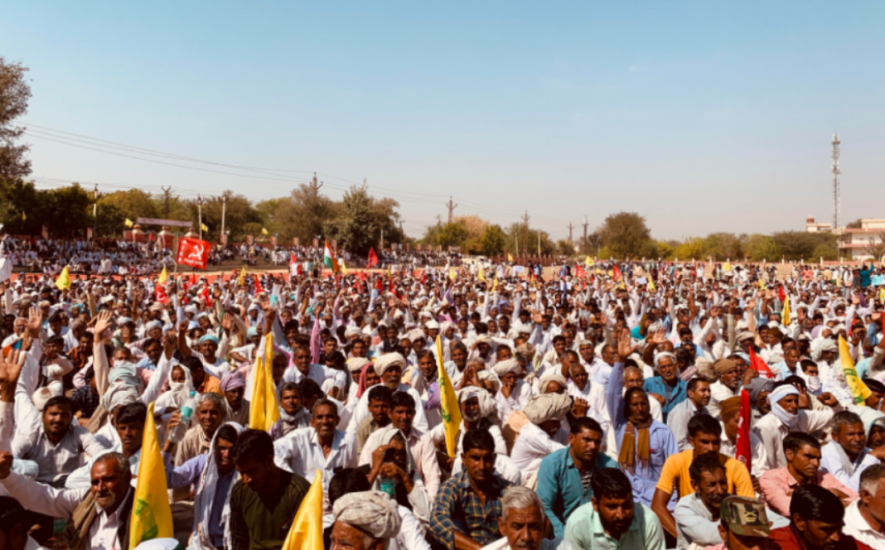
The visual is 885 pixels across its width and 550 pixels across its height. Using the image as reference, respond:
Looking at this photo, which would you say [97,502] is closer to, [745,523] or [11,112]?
[745,523]

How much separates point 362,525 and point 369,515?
0.05 metres

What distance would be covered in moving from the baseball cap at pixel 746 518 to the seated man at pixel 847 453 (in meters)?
1.93

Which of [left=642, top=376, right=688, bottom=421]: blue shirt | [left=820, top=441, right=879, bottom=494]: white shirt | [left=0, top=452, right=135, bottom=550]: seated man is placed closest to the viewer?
[left=0, top=452, right=135, bottom=550]: seated man

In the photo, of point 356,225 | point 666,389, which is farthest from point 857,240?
point 666,389

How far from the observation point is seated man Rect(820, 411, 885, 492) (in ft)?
14.1

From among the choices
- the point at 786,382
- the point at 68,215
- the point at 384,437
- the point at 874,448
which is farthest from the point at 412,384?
the point at 68,215

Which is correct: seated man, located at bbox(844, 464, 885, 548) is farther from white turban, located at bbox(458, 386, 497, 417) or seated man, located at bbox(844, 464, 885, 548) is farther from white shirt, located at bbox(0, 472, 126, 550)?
white shirt, located at bbox(0, 472, 126, 550)

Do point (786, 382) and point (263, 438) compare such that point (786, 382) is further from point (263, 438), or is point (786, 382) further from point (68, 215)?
point (68, 215)

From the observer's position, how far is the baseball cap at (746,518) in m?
2.69

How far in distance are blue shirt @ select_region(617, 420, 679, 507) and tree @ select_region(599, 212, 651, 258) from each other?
6679 centimetres

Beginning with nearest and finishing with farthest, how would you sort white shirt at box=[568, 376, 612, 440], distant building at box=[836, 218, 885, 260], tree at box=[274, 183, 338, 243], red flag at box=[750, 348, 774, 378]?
white shirt at box=[568, 376, 612, 440]
red flag at box=[750, 348, 774, 378]
tree at box=[274, 183, 338, 243]
distant building at box=[836, 218, 885, 260]

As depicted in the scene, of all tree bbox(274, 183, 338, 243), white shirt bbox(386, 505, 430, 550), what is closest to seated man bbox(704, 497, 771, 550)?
white shirt bbox(386, 505, 430, 550)

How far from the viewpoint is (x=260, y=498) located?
3377 mm

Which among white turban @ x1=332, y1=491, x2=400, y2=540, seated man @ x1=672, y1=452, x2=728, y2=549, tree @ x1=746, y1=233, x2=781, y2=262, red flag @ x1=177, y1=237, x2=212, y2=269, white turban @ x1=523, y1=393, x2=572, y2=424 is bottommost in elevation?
seated man @ x1=672, y1=452, x2=728, y2=549
